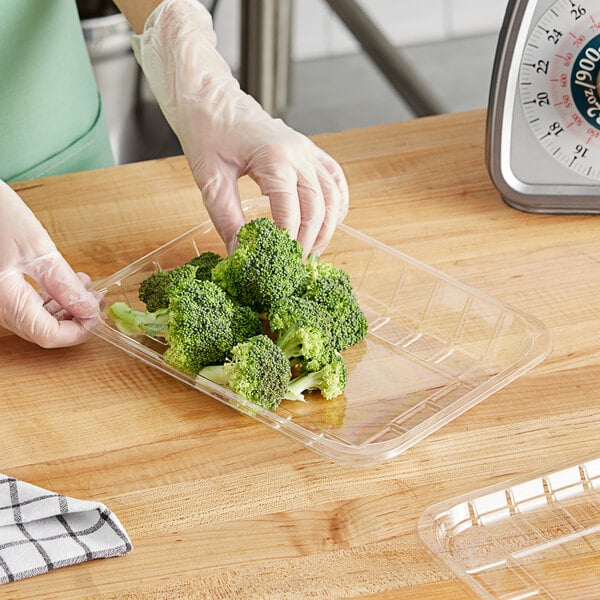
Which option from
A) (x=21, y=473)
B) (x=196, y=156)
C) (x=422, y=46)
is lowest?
(x=422, y=46)

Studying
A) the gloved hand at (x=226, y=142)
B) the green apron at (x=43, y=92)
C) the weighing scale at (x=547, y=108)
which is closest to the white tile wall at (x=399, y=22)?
the green apron at (x=43, y=92)

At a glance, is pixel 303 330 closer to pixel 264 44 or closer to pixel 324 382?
pixel 324 382

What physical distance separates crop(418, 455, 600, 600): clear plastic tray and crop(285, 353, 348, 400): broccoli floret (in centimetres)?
22

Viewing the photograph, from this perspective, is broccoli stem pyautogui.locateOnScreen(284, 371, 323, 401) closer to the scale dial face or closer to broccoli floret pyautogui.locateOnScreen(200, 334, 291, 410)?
broccoli floret pyautogui.locateOnScreen(200, 334, 291, 410)

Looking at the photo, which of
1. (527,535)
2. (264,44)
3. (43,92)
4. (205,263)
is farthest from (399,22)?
(527,535)

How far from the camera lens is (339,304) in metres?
1.24

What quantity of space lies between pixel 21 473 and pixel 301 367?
0.36m

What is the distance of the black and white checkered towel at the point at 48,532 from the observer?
38.0 inches

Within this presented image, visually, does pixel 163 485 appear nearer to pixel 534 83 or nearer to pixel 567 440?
pixel 567 440

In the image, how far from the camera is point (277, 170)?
1.39 meters

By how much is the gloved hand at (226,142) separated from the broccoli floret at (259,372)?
277 mm

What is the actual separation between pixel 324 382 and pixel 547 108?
0.61 meters

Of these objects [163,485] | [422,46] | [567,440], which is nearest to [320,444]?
[163,485]

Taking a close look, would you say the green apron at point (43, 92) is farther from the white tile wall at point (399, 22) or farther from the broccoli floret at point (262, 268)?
the white tile wall at point (399, 22)
